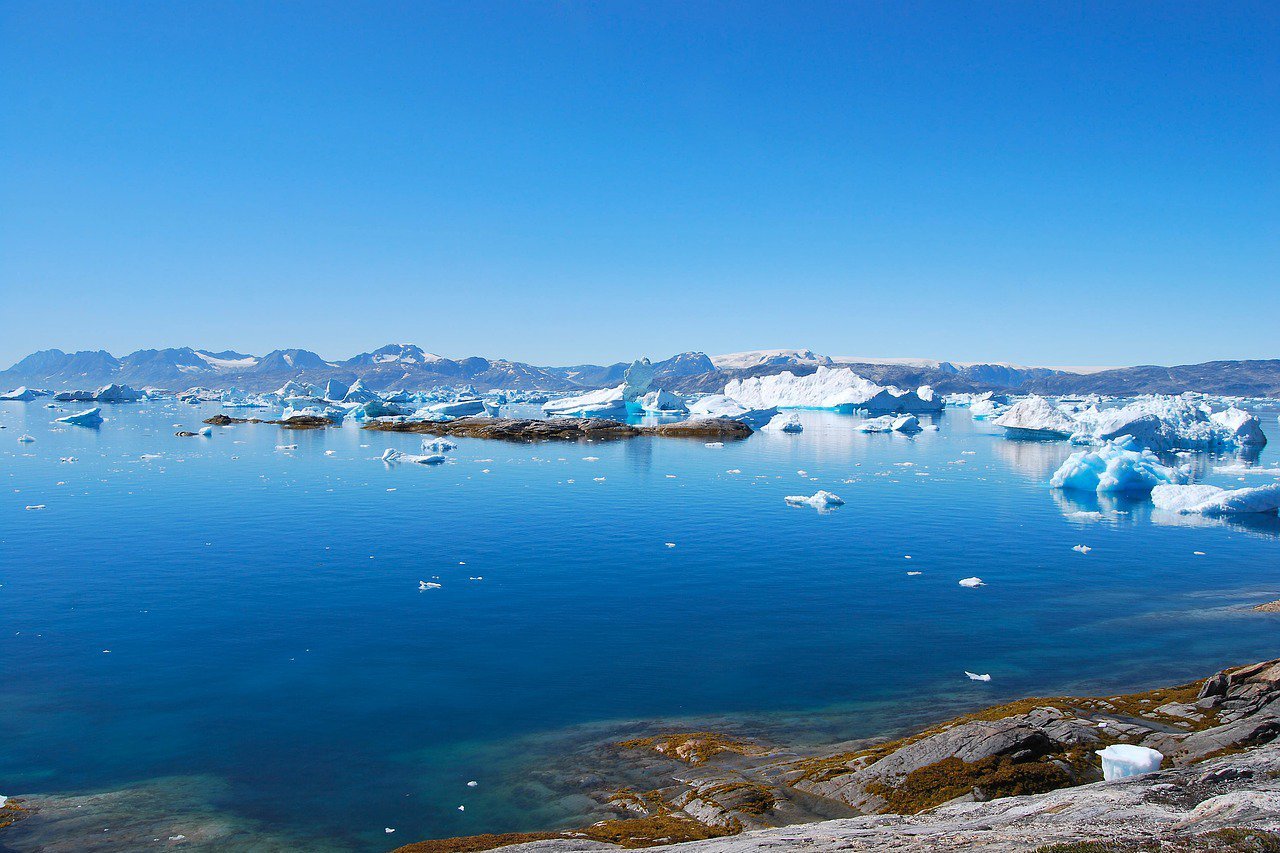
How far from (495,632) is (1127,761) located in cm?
1082

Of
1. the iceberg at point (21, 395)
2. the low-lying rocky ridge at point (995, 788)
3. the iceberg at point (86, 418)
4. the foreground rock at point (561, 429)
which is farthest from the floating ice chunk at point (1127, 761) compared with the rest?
the iceberg at point (21, 395)

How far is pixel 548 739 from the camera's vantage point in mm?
10844

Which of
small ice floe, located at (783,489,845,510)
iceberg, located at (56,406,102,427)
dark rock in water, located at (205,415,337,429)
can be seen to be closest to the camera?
small ice floe, located at (783,489,845,510)

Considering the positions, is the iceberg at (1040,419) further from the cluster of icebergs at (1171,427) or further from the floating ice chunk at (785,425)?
the floating ice chunk at (785,425)

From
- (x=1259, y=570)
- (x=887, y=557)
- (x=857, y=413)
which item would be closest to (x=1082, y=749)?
(x=887, y=557)

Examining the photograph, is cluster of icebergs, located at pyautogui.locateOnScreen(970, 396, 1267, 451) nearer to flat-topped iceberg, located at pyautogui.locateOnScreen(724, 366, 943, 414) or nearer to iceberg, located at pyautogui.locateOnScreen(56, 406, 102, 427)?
flat-topped iceberg, located at pyautogui.locateOnScreen(724, 366, 943, 414)

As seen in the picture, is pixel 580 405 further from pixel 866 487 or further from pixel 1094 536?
pixel 1094 536

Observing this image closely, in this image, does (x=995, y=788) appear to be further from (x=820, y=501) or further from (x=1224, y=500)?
(x=1224, y=500)

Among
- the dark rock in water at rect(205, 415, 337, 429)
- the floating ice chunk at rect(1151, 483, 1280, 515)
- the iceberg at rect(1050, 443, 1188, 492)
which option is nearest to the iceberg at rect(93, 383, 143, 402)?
the dark rock in water at rect(205, 415, 337, 429)

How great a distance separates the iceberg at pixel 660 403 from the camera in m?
87.9

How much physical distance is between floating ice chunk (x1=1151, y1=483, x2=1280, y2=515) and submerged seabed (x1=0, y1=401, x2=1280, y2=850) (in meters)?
1.31

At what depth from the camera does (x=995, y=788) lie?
8211mm

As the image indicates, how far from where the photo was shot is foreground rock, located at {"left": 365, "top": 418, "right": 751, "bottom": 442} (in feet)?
204

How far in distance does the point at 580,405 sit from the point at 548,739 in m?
68.9
